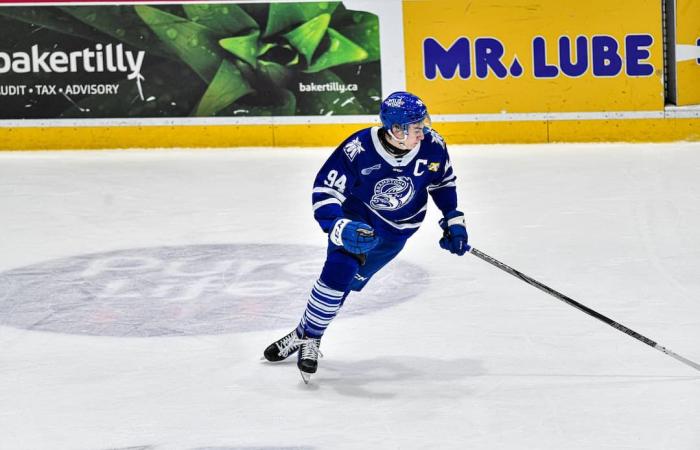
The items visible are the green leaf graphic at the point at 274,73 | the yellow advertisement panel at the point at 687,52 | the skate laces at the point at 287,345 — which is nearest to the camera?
the skate laces at the point at 287,345

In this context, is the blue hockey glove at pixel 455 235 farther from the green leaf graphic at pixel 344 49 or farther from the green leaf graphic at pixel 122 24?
the green leaf graphic at pixel 122 24

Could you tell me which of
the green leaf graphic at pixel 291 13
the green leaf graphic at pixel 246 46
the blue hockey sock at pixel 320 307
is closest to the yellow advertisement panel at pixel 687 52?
the green leaf graphic at pixel 291 13

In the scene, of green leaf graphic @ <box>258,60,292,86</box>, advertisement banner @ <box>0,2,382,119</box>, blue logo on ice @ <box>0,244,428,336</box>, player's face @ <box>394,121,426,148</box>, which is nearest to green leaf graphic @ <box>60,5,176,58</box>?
advertisement banner @ <box>0,2,382,119</box>

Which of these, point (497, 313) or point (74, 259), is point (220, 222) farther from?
point (497, 313)

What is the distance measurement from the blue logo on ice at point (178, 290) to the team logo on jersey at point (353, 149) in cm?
105

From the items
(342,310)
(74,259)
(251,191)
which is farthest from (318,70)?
(342,310)

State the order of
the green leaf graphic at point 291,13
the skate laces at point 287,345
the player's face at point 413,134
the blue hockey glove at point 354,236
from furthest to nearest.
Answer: the green leaf graphic at point 291,13 → the skate laces at point 287,345 → the player's face at point 413,134 → the blue hockey glove at point 354,236

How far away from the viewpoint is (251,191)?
785 cm

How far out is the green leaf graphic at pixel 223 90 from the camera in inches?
368

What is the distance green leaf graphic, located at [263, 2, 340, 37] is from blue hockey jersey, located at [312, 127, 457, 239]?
5067 mm

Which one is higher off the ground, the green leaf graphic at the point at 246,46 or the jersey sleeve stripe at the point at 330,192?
the green leaf graphic at the point at 246,46

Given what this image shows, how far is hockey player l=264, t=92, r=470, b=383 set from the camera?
4066 millimetres

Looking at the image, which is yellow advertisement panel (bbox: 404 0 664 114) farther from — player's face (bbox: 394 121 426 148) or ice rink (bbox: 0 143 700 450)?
player's face (bbox: 394 121 426 148)

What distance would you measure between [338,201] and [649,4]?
18.1 feet
